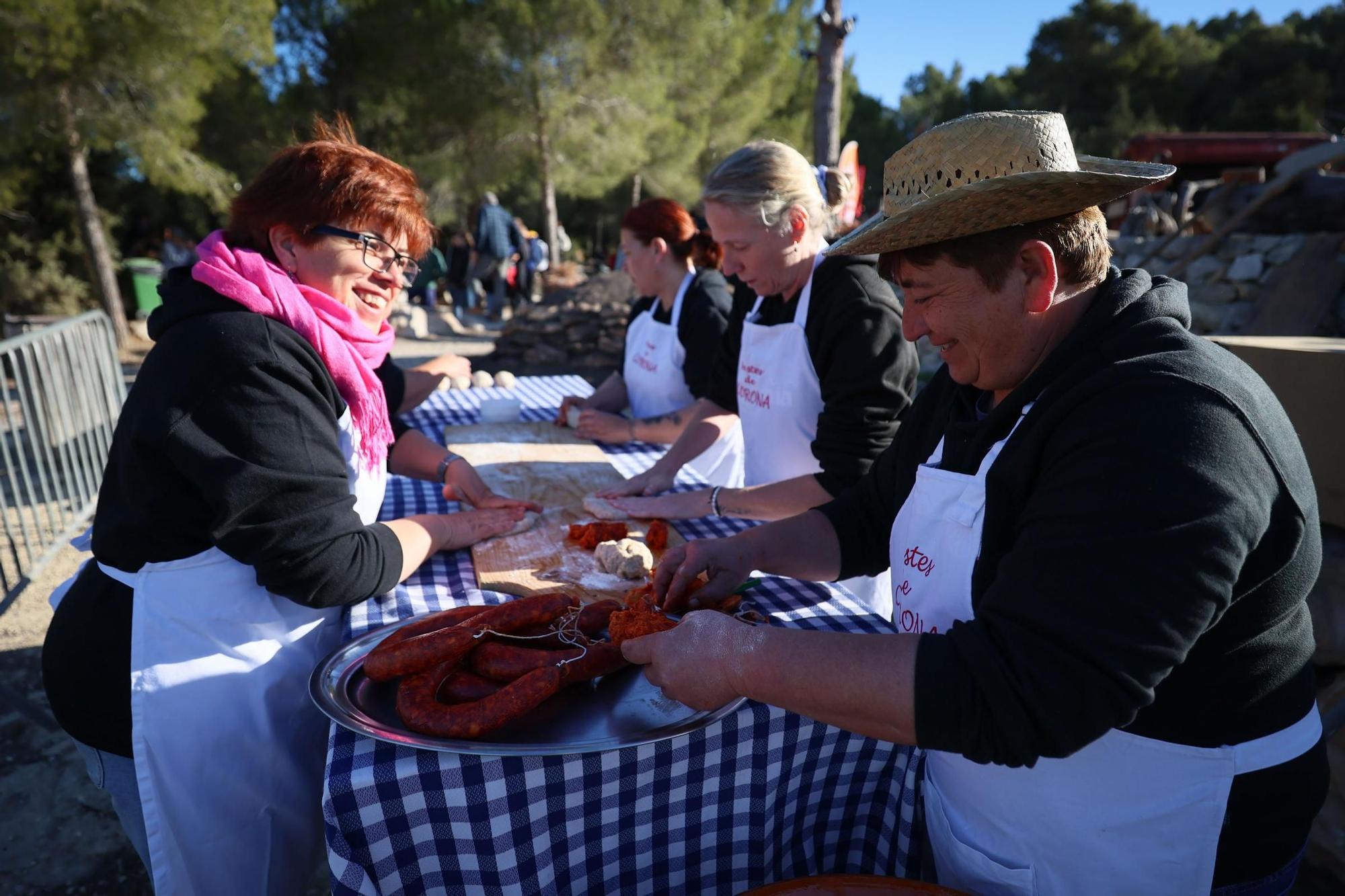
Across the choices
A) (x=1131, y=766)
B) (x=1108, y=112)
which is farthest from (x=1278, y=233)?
(x=1108, y=112)

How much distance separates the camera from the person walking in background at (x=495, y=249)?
17234 millimetres

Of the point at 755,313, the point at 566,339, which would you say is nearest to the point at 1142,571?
the point at 755,313

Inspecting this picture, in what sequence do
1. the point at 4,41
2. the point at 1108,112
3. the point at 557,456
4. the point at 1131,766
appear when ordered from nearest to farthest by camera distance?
the point at 1131,766 → the point at 557,456 → the point at 4,41 → the point at 1108,112

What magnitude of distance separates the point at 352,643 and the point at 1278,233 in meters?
10.7

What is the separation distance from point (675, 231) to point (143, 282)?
1611 centimetres

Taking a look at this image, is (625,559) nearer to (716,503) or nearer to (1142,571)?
(716,503)

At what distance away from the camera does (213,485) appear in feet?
5.54

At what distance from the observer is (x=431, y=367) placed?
191 inches

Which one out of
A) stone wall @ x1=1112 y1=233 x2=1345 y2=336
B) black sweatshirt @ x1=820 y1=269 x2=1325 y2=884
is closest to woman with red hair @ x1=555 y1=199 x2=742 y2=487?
black sweatshirt @ x1=820 y1=269 x2=1325 y2=884

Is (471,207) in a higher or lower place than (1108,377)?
higher

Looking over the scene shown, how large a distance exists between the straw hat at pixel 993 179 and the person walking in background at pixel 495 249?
55.0 feet

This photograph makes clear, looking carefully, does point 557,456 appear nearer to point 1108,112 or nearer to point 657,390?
point 657,390

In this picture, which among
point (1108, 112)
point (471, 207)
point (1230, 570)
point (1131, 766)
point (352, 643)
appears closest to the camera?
point (1230, 570)

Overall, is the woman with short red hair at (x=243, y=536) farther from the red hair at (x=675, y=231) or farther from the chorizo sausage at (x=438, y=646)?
the red hair at (x=675, y=231)
